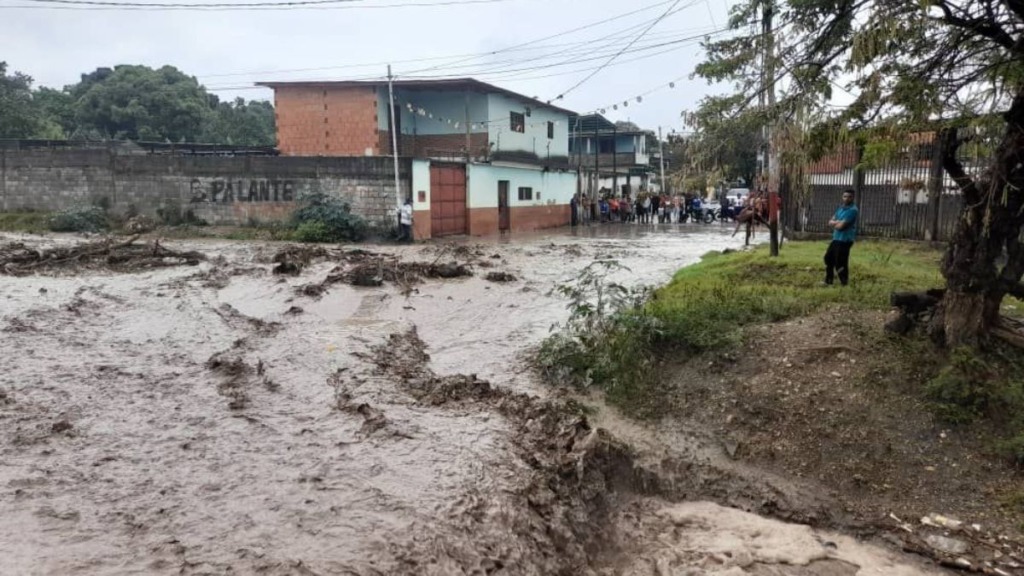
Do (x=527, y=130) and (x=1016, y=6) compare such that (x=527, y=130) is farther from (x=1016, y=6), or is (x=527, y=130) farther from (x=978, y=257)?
(x=1016, y=6)

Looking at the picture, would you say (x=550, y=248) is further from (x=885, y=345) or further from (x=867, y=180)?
(x=885, y=345)

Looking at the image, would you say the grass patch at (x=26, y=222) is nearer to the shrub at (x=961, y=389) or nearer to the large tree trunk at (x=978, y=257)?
the large tree trunk at (x=978, y=257)

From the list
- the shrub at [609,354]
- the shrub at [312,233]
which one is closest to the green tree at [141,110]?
the shrub at [312,233]

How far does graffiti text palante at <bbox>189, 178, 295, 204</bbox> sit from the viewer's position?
24703 millimetres

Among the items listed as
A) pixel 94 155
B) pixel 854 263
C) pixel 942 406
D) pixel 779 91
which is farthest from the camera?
pixel 94 155

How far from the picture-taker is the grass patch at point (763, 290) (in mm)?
7617

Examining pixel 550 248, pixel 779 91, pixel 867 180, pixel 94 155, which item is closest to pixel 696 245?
pixel 550 248

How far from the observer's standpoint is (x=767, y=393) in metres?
6.29

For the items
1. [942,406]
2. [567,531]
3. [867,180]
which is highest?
[867,180]

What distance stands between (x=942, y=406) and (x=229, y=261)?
15.5 meters

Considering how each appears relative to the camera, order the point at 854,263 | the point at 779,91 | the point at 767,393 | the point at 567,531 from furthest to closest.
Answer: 1. the point at 854,263
2. the point at 779,91
3. the point at 767,393
4. the point at 567,531

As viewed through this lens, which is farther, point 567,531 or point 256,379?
point 256,379

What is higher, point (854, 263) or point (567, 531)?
point (854, 263)

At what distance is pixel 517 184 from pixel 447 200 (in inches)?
247
